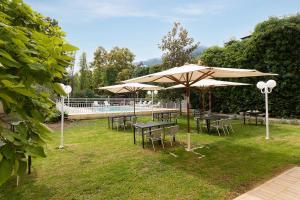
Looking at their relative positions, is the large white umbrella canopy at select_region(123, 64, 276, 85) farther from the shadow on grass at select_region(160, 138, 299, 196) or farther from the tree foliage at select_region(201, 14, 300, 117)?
the tree foliage at select_region(201, 14, 300, 117)

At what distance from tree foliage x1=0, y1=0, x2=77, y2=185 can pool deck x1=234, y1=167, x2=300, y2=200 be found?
4.29 m

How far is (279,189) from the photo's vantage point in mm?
4707

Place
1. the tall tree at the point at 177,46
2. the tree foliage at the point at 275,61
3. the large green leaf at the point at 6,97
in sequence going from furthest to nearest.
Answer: the tall tree at the point at 177,46
the tree foliage at the point at 275,61
the large green leaf at the point at 6,97

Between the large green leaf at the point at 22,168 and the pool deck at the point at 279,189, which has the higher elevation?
the large green leaf at the point at 22,168

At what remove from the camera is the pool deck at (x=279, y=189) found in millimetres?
4367

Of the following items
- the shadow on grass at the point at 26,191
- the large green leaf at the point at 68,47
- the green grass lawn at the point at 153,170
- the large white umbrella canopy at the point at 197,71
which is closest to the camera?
the large green leaf at the point at 68,47

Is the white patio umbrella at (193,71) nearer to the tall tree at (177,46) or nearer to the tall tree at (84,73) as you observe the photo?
the tall tree at (177,46)

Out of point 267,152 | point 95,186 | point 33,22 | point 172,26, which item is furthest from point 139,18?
point 33,22

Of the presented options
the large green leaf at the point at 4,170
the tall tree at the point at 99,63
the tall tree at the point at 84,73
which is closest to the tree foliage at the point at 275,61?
the large green leaf at the point at 4,170

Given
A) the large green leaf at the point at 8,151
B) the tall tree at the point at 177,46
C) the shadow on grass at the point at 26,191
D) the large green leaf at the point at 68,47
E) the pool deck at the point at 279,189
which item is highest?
the tall tree at the point at 177,46

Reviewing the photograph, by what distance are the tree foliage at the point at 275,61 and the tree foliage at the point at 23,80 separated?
1574 centimetres

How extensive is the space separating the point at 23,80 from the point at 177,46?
1667 cm

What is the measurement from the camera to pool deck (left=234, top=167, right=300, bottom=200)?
14.3 feet

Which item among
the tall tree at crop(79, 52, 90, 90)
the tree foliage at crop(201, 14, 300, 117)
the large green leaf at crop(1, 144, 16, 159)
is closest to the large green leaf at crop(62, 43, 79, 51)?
the large green leaf at crop(1, 144, 16, 159)
